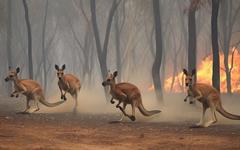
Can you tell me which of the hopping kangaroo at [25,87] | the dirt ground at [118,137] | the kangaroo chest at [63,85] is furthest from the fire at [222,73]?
the dirt ground at [118,137]

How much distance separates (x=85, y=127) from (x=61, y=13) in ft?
137

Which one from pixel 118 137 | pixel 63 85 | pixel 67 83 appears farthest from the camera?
pixel 67 83

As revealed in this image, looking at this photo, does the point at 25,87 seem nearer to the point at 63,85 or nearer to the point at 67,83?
the point at 63,85

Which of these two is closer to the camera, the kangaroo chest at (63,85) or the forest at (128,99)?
the forest at (128,99)

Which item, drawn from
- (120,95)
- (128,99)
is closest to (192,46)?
(128,99)

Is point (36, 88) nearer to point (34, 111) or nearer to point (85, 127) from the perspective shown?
point (34, 111)

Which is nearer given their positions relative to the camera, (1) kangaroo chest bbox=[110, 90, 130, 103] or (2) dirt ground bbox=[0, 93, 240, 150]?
(2) dirt ground bbox=[0, 93, 240, 150]

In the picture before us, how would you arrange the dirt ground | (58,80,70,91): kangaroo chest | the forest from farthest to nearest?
(58,80,70,91): kangaroo chest < the forest < the dirt ground

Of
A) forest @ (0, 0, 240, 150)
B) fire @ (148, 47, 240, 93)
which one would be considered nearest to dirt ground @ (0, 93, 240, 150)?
forest @ (0, 0, 240, 150)

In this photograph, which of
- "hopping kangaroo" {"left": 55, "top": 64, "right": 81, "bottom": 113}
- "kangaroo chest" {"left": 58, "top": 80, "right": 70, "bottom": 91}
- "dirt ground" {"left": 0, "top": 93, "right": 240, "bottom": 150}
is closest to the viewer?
"dirt ground" {"left": 0, "top": 93, "right": 240, "bottom": 150}

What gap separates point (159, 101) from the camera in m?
26.4

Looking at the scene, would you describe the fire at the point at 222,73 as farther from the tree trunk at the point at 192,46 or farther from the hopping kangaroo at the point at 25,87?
the hopping kangaroo at the point at 25,87

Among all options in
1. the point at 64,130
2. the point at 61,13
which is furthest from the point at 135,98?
the point at 61,13

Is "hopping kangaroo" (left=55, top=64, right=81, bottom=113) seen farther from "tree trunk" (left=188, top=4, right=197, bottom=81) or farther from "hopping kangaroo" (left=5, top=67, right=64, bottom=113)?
"tree trunk" (left=188, top=4, right=197, bottom=81)
